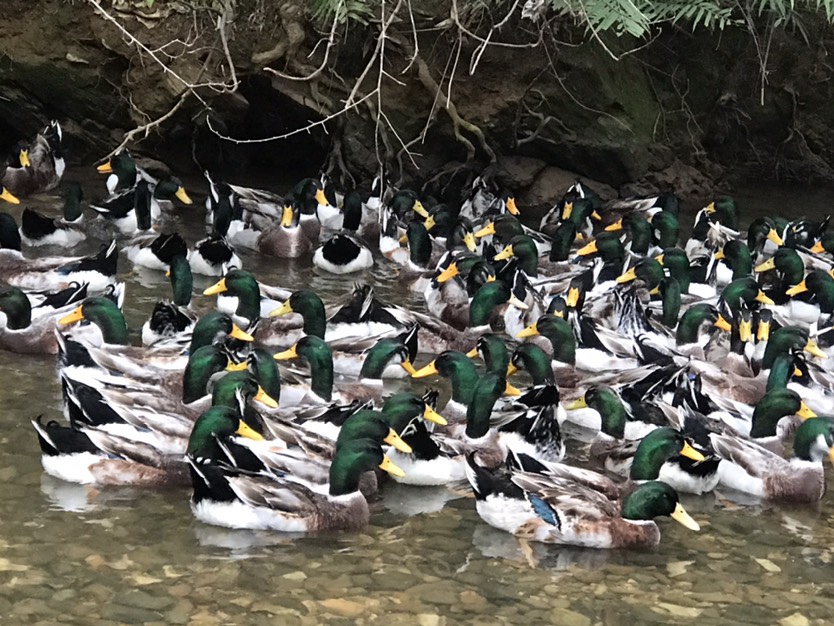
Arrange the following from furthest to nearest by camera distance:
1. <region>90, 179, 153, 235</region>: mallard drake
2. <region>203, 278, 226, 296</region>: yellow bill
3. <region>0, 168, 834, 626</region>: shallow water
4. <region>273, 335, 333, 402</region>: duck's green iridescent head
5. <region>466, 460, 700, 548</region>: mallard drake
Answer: <region>90, 179, 153, 235</region>: mallard drake, <region>203, 278, 226, 296</region>: yellow bill, <region>273, 335, 333, 402</region>: duck's green iridescent head, <region>466, 460, 700, 548</region>: mallard drake, <region>0, 168, 834, 626</region>: shallow water

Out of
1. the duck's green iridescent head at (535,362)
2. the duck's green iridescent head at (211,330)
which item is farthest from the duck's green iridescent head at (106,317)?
the duck's green iridescent head at (535,362)

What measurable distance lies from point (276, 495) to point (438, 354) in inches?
146

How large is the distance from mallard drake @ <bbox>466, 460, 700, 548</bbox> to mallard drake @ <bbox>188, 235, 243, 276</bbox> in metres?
5.59

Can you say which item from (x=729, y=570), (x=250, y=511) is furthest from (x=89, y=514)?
(x=729, y=570)

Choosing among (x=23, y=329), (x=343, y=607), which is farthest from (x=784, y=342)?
(x=23, y=329)

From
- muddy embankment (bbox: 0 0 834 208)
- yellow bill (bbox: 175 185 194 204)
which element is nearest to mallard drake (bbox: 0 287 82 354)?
muddy embankment (bbox: 0 0 834 208)

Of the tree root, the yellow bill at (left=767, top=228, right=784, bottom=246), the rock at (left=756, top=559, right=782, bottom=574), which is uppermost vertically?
the tree root

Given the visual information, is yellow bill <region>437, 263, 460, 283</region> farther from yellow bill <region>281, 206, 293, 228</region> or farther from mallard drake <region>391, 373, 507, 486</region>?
mallard drake <region>391, 373, 507, 486</region>

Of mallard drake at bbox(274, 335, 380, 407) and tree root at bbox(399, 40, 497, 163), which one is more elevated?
tree root at bbox(399, 40, 497, 163)

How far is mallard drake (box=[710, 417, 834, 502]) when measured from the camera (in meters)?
8.26

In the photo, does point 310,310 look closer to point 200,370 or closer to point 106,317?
point 106,317

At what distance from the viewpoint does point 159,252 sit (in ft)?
40.6

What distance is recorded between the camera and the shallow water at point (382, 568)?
638 cm

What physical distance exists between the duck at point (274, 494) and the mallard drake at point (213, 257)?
5077mm
